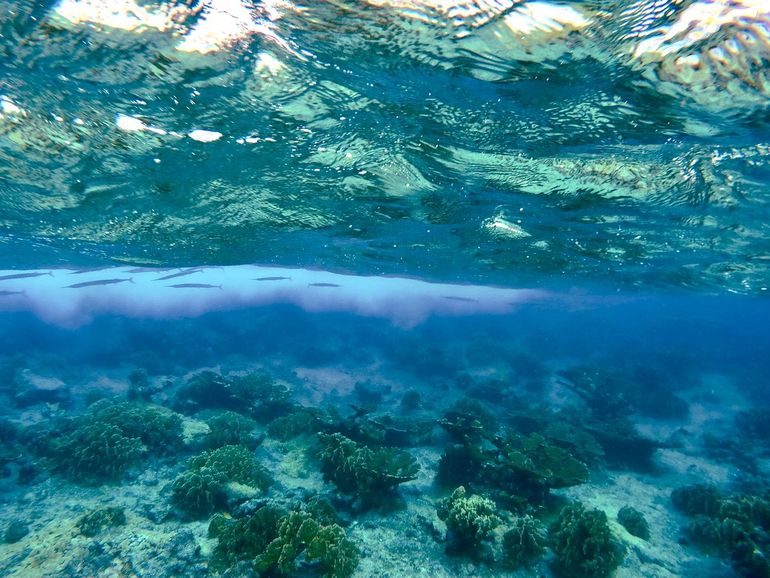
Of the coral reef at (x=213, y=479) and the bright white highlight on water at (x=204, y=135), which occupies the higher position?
the bright white highlight on water at (x=204, y=135)

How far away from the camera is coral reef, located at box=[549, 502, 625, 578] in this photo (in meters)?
6.62

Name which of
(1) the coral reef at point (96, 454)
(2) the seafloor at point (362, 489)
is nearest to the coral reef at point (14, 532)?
(2) the seafloor at point (362, 489)

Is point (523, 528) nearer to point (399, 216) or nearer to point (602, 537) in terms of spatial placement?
point (602, 537)

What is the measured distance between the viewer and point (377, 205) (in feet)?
42.0

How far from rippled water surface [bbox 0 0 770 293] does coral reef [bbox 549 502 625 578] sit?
8.11 metres

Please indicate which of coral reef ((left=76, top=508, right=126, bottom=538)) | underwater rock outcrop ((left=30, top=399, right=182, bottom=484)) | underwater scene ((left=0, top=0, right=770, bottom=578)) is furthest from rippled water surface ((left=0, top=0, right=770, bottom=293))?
coral reef ((left=76, top=508, right=126, bottom=538))

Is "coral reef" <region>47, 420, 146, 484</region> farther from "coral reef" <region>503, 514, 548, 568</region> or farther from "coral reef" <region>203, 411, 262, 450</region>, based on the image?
"coral reef" <region>503, 514, 548, 568</region>

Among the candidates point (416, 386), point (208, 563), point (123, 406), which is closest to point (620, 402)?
point (416, 386)

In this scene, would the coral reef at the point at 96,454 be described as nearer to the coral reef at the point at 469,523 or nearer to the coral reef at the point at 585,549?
the coral reef at the point at 469,523

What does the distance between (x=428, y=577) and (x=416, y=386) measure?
1941cm

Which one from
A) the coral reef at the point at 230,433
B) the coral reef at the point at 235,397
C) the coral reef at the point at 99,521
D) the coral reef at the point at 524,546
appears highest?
the coral reef at the point at 524,546

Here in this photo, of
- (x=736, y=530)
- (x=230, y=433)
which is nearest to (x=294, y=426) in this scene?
(x=230, y=433)

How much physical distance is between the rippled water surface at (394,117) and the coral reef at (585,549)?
8.11 m

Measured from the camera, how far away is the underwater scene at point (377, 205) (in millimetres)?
5391
